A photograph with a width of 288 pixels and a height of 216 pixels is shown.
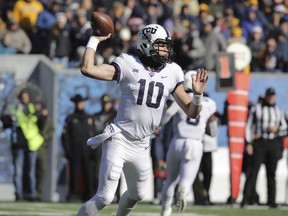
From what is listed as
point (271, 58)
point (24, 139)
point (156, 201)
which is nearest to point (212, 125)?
point (156, 201)

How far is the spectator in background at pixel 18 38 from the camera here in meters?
19.9

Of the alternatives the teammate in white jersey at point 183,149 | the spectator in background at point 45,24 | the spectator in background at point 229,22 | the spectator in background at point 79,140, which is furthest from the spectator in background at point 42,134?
the teammate in white jersey at point 183,149

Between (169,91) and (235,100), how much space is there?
812 cm

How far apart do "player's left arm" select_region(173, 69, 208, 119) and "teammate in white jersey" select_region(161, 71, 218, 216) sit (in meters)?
3.17

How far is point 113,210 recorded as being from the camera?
50.9 ft

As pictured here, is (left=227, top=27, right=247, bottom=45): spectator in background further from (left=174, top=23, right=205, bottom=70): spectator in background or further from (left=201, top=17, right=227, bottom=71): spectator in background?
(left=174, top=23, right=205, bottom=70): spectator in background

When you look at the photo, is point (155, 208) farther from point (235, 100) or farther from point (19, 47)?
point (19, 47)

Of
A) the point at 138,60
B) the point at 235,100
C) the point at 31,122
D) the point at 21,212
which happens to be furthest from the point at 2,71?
the point at 138,60

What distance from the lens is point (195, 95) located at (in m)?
9.51

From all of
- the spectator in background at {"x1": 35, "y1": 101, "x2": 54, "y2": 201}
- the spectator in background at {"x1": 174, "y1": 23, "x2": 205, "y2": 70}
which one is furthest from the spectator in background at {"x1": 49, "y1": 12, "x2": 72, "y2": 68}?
the spectator in background at {"x1": 174, "y1": 23, "x2": 205, "y2": 70}

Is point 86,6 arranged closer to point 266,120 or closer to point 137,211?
point 266,120

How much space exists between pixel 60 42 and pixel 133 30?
5.55 feet

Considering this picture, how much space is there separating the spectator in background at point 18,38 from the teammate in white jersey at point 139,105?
1015 centimetres

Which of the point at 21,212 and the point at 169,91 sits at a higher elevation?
the point at 169,91
